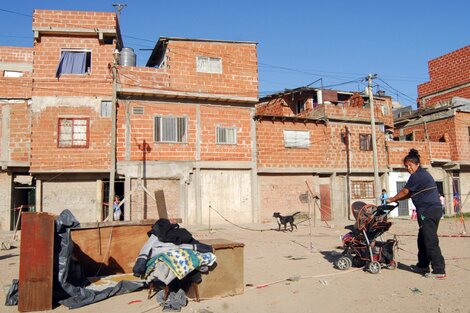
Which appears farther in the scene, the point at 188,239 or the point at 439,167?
the point at 439,167

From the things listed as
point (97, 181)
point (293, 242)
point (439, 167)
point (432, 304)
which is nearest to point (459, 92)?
point (439, 167)

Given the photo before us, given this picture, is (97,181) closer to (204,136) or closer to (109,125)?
(109,125)

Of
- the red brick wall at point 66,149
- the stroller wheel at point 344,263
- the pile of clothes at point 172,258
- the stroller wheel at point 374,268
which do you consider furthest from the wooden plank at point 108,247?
the red brick wall at point 66,149

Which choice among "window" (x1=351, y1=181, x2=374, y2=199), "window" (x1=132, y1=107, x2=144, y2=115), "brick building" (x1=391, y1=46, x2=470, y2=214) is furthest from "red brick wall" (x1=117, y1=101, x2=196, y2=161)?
"brick building" (x1=391, y1=46, x2=470, y2=214)

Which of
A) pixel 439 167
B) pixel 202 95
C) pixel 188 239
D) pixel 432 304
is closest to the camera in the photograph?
pixel 432 304

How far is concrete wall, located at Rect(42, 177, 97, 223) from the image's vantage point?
19500 millimetres

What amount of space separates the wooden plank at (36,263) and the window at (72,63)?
1543 centimetres

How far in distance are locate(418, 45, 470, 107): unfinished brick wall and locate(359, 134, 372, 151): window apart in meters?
9.63

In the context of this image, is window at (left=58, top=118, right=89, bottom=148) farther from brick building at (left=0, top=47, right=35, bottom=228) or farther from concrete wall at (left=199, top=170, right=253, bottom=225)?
concrete wall at (left=199, top=170, right=253, bottom=225)

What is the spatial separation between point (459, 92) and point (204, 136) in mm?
21995

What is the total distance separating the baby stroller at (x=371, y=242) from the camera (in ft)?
25.4

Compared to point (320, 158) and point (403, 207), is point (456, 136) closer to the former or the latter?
point (403, 207)

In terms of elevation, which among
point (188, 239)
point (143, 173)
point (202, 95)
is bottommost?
point (188, 239)

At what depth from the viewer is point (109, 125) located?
1967cm
